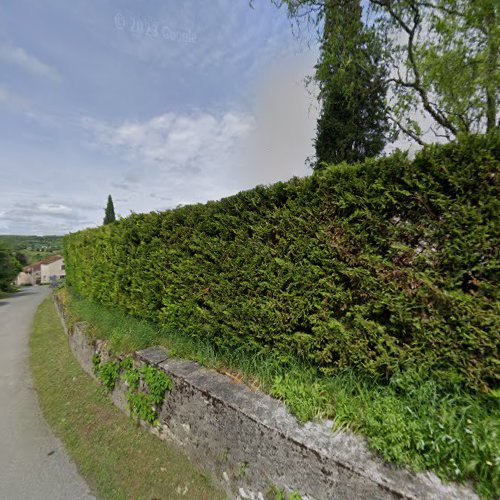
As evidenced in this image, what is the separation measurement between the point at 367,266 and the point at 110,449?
3.75 meters

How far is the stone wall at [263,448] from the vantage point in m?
1.56

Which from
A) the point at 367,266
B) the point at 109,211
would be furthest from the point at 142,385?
the point at 109,211

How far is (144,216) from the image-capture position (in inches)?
188

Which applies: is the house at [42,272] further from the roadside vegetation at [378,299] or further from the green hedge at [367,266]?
the roadside vegetation at [378,299]

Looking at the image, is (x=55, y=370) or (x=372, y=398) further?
(x=55, y=370)

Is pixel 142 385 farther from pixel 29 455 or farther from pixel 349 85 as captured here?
pixel 349 85

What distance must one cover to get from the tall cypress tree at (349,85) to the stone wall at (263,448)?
305 inches

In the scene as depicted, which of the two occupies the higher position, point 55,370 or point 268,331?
point 268,331

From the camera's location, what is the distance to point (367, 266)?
2186mm

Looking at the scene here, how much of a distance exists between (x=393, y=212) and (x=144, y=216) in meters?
4.21

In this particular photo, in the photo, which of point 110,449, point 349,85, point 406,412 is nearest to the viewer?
point 406,412

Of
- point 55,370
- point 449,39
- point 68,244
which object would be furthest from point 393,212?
point 68,244

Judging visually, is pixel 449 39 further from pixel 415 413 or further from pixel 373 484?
pixel 373 484

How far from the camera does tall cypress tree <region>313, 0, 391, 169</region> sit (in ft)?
21.3
